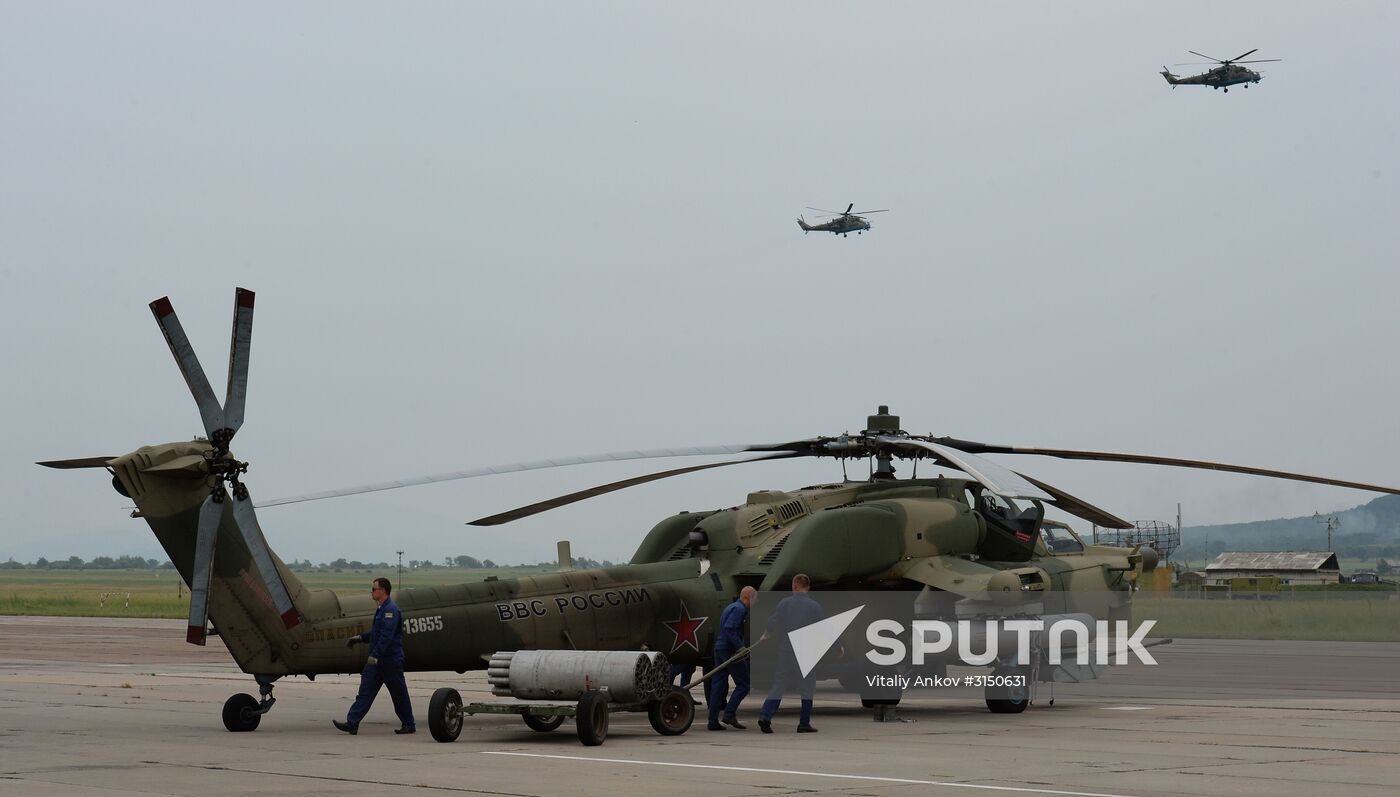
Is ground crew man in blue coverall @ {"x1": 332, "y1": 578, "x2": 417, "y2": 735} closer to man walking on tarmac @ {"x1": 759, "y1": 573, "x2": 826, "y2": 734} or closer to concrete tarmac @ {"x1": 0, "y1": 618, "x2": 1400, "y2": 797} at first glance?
concrete tarmac @ {"x1": 0, "y1": 618, "x2": 1400, "y2": 797}

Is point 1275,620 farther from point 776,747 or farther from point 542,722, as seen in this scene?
point 776,747

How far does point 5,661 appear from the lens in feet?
105

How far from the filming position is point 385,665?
53.4 ft

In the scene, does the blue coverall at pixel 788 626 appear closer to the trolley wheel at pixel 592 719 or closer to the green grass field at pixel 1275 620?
the trolley wheel at pixel 592 719

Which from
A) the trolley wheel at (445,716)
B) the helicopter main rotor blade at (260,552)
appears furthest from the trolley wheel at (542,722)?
the helicopter main rotor blade at (260,552)

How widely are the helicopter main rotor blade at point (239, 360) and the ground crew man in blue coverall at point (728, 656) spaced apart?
5.65 m

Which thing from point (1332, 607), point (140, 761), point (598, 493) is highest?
point (598, 493)

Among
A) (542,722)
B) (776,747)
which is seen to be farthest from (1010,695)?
(542,722)

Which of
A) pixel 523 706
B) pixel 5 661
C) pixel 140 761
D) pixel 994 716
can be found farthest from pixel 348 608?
pixel 5 661

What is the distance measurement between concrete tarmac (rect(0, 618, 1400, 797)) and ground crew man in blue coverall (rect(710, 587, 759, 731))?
1.01ft

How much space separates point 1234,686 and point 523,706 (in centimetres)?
1267

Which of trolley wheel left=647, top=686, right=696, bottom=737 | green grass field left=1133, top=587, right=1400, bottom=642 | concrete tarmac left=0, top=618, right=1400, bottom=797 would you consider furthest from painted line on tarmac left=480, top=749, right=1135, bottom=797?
green grass field left=1133, top=587, right=1400, bottom=642

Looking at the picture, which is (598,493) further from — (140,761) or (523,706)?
(140,761)
